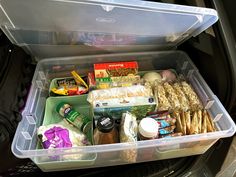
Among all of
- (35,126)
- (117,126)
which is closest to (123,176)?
(117,126)

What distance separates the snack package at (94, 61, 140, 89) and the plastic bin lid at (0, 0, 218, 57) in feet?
0.21

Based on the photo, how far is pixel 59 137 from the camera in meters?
0.67

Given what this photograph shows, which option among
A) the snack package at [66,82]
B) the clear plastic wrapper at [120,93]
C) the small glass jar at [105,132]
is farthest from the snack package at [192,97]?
the snack package at [66,82]

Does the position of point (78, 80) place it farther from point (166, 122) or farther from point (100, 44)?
point (166, 122)

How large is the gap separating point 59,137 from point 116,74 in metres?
0.26

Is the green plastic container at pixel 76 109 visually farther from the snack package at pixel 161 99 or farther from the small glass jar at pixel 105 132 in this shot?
the snack package at pixel 161 99

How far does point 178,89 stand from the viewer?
754mm

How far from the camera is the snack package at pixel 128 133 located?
64 cm

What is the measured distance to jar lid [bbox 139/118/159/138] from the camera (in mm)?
631

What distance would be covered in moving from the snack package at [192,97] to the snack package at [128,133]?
0.58 feet

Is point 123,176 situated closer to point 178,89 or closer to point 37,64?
point 178,89

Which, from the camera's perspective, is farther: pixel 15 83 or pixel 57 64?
A: pixel 57 64

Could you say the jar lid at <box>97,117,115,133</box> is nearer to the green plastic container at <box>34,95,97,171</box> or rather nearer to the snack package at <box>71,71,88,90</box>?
the green plastic container at <box>34,95,97,171</box>

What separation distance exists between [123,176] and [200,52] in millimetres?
437
